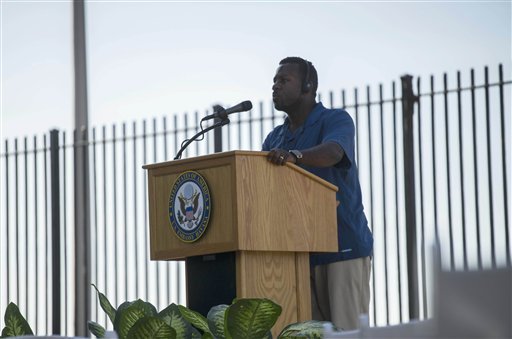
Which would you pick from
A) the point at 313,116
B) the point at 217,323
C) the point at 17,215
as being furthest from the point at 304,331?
the point at 17,215

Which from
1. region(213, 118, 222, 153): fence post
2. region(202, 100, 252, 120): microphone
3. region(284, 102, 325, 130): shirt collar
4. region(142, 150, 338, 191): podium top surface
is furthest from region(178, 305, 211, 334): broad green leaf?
region(213, 118, 222, 153): fence post

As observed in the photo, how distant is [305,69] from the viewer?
6.54 meters

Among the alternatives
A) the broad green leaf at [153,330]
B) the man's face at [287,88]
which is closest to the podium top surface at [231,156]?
the man's face at [287,88]

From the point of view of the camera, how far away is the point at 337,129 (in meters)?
6.22

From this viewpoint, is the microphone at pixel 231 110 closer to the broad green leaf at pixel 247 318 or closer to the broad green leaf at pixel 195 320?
the broad green leaf at pixel 195 320

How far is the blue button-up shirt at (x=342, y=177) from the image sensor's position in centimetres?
626

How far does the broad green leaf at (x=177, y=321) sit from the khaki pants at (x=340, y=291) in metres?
1.66

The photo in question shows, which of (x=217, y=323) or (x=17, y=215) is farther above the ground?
(x=17, y=215)

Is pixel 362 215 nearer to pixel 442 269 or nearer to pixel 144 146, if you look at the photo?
pixel 442 269

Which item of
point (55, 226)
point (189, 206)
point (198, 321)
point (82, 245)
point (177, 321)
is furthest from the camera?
point (55, 226)

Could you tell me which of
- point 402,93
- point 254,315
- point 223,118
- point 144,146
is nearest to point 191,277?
point 223,118

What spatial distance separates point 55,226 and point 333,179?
5643 mm

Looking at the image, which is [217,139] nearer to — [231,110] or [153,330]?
[231,110]

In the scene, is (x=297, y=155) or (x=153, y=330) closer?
(x=153, y=330)
